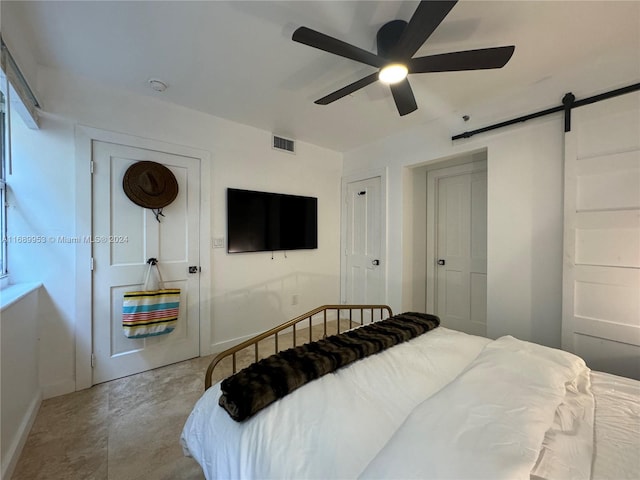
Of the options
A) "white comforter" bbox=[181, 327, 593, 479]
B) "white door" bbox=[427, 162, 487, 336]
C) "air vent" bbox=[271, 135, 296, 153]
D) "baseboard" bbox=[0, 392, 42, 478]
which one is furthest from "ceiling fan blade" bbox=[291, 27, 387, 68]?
"baseboard" bbox=[0, 392, 42, 478]

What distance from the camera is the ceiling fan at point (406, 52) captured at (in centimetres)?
123

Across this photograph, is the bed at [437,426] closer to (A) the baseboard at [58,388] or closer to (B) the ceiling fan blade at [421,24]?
(B) the ceiling fan blade at [421,24]

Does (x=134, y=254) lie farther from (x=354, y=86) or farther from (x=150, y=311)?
(x=354, y=86)

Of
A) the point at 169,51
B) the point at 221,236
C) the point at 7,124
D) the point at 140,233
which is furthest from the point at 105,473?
the point at 169,51

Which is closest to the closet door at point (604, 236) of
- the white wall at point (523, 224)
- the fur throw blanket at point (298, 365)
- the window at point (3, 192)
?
the white wall at point (523, 224)

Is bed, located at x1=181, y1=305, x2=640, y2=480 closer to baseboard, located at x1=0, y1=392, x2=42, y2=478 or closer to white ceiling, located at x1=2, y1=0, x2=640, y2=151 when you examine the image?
baseboard, located at x1=0, y1=392, x2=42, y2=478

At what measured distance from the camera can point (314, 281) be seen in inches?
148

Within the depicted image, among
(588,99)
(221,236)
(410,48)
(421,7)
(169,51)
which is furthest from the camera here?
(221,236)

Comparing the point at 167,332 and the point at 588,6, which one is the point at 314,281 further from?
the point at 588,6

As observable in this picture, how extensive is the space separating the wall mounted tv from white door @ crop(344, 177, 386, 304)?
554 mm

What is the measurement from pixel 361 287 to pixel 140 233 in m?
2.68

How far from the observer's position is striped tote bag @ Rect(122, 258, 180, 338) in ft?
7.40

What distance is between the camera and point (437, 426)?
2.83ft

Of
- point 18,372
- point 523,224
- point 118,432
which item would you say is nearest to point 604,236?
point 523,224
